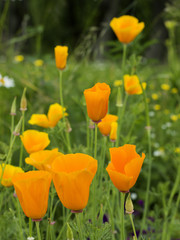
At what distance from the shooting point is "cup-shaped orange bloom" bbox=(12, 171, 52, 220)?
0.53 metres

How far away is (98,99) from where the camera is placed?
2.08 feet

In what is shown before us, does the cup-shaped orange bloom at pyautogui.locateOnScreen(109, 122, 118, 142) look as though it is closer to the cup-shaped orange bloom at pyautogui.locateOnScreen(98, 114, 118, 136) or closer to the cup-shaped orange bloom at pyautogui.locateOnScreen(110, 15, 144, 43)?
the cup-shaped orange bloom at pyautogui.locateOnScreen(98, 114, 118, 136)

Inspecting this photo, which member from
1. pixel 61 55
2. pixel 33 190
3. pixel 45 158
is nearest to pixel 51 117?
pixel 61 55

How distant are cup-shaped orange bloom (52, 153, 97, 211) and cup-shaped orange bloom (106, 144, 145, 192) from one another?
0.04 meters

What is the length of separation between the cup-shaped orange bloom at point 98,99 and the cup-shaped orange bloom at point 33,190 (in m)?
0.16

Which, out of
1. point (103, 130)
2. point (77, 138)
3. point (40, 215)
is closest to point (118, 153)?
point (40, 215)

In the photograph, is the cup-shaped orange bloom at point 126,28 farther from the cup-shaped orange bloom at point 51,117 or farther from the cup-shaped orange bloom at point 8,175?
the cup-shaped orange bloom at point 8,175

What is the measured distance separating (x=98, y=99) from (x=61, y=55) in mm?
294

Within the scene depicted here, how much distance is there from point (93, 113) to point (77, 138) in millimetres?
1051

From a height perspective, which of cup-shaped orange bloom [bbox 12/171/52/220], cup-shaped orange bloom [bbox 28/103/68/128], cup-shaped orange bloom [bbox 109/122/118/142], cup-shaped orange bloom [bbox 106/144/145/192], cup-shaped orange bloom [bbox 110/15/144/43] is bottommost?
cup-shaped orange bloom [bbox 12/171/52/220]

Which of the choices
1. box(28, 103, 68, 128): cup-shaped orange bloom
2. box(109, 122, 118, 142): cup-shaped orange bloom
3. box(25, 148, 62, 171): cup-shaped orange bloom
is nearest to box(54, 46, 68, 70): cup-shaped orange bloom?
box(28, 103, 68, 128): cup-shaped orange bloom

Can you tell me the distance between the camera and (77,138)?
5.59 feet

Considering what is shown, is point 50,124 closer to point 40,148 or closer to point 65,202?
point 40,148

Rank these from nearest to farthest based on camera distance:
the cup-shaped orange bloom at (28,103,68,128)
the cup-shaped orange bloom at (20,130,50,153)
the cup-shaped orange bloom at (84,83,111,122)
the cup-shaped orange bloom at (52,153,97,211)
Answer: the cup-shaped orange bloom at (52,153,97,211) < the cup-shaped orange bloom at (84,83,111,122) < the cup-shaped orange bloom at (20,130,50,153) < the cup-shaped orange bloom at (28,103,68,128)
